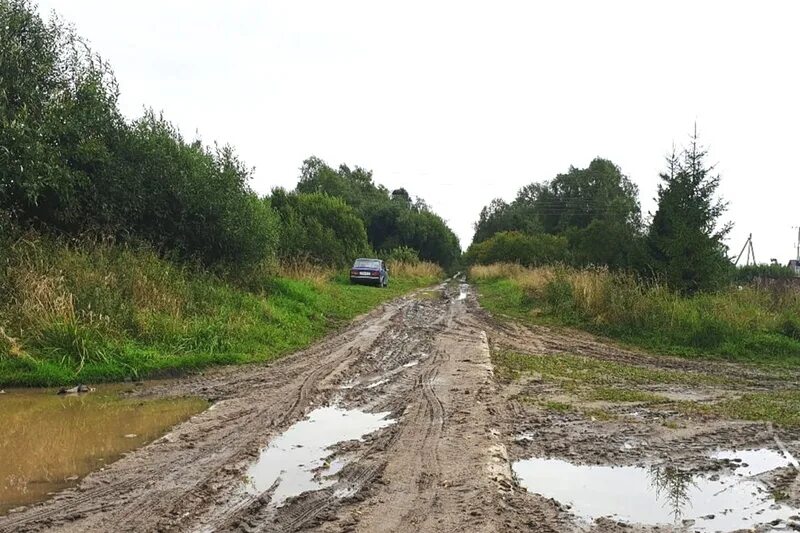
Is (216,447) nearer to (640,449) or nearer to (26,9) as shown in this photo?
(640,449)

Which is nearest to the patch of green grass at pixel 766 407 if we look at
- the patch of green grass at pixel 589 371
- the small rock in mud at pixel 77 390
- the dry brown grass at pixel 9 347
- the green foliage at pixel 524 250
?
the patch of green grass at pixel 589 371

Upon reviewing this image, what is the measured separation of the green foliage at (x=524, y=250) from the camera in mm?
48219

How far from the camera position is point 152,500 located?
438cm

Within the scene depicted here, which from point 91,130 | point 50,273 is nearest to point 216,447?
point 50,273

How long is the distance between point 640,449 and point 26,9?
14.7 meters

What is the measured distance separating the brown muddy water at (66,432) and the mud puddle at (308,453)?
145 cm

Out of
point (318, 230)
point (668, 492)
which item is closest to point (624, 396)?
point (668, 492)

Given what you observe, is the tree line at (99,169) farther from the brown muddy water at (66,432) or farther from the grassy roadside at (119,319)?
the brown muddy water at (66,432)

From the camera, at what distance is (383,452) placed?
5520mm

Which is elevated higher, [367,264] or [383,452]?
[367,264]

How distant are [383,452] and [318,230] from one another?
30.4 metres

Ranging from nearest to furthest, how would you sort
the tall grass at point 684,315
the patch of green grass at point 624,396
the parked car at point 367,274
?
1. the patch of green grass at point 624,396
2. the tall grass at point 684,315
3. the parked car at point 367,274

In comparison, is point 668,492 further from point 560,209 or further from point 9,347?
point 560,209

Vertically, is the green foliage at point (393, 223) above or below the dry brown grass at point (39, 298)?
above
